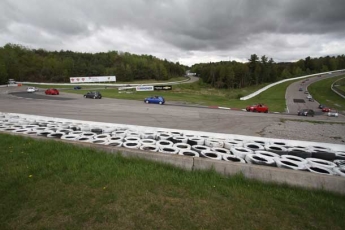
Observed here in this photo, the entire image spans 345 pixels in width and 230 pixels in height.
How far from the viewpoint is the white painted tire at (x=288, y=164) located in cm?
498

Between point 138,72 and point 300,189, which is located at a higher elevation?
point 138,72

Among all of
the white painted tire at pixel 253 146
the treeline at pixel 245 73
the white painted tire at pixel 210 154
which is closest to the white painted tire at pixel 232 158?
the white painted tire at pixel 210 154

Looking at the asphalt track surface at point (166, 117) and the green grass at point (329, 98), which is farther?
the green grass at point (329, 98)

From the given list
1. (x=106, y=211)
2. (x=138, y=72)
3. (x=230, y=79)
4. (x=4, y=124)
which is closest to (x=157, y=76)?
(x=138, y=72)

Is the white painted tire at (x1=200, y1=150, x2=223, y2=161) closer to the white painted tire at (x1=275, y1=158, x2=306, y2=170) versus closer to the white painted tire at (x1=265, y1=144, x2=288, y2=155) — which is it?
the white painted tire at (x1=275, y1=158, x2=306, y2=170)

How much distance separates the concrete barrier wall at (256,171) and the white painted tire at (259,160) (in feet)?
2.04

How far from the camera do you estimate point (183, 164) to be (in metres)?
5.05

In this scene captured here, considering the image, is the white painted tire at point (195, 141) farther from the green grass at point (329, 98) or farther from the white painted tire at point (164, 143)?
the green grass at point (329, 98)

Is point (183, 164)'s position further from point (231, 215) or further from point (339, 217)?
point (339, 217)

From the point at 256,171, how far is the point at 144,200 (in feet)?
8.93

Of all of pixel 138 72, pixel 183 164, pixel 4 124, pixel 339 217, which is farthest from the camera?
pixel 138 72


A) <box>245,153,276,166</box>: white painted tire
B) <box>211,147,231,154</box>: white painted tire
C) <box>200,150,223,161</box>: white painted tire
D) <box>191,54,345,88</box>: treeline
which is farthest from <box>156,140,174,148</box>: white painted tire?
<box>191,54,345,88</box>: treeline

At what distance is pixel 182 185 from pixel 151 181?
694 mm

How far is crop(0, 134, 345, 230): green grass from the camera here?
302 centimetres
